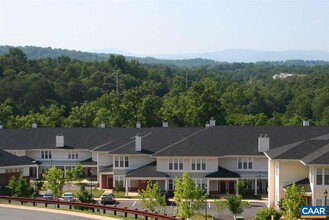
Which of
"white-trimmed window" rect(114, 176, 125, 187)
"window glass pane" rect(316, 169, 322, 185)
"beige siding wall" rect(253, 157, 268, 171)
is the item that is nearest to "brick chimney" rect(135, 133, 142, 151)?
"white-trimmed window" rect(114, 176, 125, 187)

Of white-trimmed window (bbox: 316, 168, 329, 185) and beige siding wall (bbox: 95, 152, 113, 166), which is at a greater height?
beige siding wall (bbox: 95, 152, 113, 166)

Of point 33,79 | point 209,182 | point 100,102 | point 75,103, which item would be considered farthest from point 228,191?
point 33,79

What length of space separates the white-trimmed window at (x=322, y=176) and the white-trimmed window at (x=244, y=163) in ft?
61.2

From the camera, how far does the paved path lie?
4975 centimetres

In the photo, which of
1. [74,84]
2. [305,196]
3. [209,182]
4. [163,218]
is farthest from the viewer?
[74,84]

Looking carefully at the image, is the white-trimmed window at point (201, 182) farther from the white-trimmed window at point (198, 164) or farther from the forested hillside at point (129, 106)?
the forested hillside at point (129, 106)

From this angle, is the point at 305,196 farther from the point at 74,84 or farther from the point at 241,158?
the point at 74,84

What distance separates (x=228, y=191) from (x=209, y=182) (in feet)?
6.33

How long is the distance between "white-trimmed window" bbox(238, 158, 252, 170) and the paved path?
25.4 m

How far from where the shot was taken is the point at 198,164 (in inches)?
2906

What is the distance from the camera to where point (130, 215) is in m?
52.3

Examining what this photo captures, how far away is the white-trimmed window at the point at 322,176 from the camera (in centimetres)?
5581

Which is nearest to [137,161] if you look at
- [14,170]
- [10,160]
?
[14,170]

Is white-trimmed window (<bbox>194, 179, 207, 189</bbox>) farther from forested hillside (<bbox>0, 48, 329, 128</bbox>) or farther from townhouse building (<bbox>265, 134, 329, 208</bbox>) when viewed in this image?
forested hillside (<bbox>0, 48, 329, 128</bbox>)
